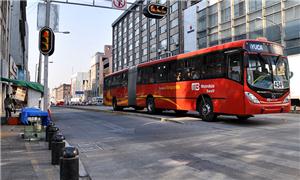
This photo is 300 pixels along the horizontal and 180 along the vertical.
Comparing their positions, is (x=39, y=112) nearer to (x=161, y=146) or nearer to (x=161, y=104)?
(x=161, y=146)

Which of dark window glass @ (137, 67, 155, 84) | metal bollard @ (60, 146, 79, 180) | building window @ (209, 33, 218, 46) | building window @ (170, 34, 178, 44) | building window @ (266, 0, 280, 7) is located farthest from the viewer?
building window @ (170, 34, 178, 44)

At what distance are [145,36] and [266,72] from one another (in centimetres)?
6575

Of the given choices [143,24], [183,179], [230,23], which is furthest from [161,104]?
[143,24]

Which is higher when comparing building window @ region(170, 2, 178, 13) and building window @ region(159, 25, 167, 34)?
building window @ region(170, 2, 178, 13)

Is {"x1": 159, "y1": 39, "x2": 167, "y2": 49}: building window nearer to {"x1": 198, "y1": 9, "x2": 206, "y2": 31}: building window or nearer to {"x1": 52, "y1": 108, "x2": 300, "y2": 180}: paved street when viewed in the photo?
{"x1": 198, "y1": 9, "x2": 206, "y2": 31}: building window

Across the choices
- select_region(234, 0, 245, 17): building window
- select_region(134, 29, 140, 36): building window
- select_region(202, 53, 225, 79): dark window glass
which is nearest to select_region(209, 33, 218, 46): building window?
select_region(234, 0, 245, 17): building window

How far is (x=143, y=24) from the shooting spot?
79.3 metres

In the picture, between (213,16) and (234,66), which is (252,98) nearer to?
(234,66)

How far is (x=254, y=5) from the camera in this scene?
40.3m

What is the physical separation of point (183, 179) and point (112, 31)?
107 m

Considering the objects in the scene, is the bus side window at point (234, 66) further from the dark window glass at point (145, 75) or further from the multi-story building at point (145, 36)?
the multi-story building at point (145, 36)

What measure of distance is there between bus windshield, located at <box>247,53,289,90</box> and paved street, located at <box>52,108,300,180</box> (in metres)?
2.30

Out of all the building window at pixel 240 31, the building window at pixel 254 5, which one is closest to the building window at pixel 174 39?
the building window at pixel 240 31

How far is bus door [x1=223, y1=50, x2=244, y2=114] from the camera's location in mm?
13047
